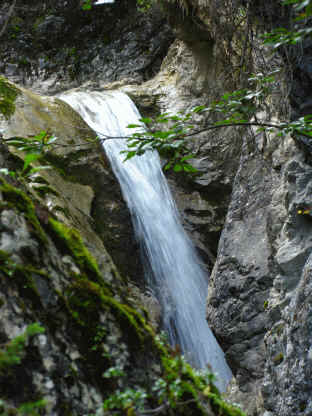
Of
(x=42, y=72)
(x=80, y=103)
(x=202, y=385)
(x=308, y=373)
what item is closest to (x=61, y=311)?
(x=202, y=385)

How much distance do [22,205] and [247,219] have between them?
12.9 ft

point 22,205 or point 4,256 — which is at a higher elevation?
point 22,205

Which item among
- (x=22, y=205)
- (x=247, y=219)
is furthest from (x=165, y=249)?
(x=22, y=205)

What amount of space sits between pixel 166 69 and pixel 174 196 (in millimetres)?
4032

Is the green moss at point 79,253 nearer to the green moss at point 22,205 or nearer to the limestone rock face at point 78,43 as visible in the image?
the green moss at point 22,205

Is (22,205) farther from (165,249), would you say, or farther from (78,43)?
(78,43)

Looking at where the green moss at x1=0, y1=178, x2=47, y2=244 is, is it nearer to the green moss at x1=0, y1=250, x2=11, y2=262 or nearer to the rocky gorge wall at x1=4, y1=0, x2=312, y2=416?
the green moss at x1=0, y1=250, x2=11, y2=262

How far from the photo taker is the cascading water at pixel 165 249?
5973mm

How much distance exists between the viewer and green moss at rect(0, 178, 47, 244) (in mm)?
1818

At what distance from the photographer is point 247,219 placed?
530 cm

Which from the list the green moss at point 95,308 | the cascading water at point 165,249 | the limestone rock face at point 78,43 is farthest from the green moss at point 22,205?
the limestone rock face at point 78,43

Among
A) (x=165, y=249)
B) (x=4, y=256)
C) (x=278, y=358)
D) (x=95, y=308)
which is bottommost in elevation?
(x=278, y=358)

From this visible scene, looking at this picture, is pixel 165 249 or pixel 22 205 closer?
pixel 22 205

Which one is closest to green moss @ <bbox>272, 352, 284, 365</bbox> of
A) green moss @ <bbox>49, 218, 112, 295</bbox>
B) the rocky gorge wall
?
the rocky gorge wall
